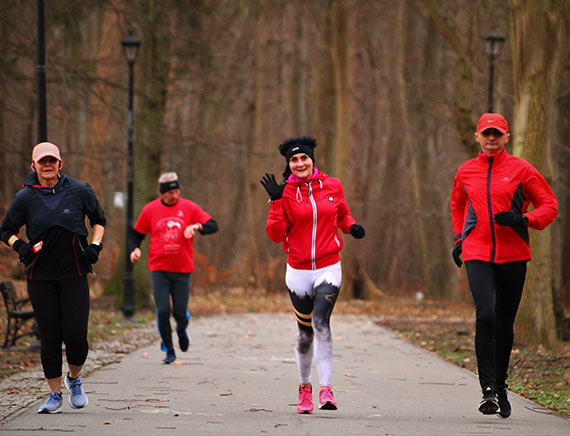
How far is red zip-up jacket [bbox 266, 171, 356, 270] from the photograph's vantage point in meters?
8.06

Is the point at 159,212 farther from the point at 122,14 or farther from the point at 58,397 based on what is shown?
the point at 122,14

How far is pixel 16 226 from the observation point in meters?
7.78

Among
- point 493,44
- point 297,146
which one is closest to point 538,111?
point 297,146

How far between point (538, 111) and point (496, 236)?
6.06 meters

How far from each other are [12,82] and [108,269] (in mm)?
14014

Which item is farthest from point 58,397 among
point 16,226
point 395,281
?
point 395,281

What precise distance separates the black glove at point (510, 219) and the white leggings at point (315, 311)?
1379 millimetres

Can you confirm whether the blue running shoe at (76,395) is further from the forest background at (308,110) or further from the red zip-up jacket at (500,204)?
the forest background at (308,110)

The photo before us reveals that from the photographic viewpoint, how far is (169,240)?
11.8m

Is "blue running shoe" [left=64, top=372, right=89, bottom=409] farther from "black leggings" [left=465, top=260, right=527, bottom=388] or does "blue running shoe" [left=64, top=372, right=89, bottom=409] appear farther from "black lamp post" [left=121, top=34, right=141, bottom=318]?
"black lamp post" [left=121, top=34, right=141, bottom=318]

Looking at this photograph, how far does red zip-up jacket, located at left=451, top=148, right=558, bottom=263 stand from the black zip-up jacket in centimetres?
296

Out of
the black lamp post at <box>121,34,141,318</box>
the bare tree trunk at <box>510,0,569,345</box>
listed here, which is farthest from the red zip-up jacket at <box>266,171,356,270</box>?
the black lamp post at <box>121,34,141,318</box>

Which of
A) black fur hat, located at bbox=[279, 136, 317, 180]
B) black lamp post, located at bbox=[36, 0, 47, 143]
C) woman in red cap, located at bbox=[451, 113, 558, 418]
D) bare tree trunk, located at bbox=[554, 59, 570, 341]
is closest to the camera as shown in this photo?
woman in red cap, located at bbox=[451, 113, 558, 418]

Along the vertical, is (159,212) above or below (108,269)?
above
